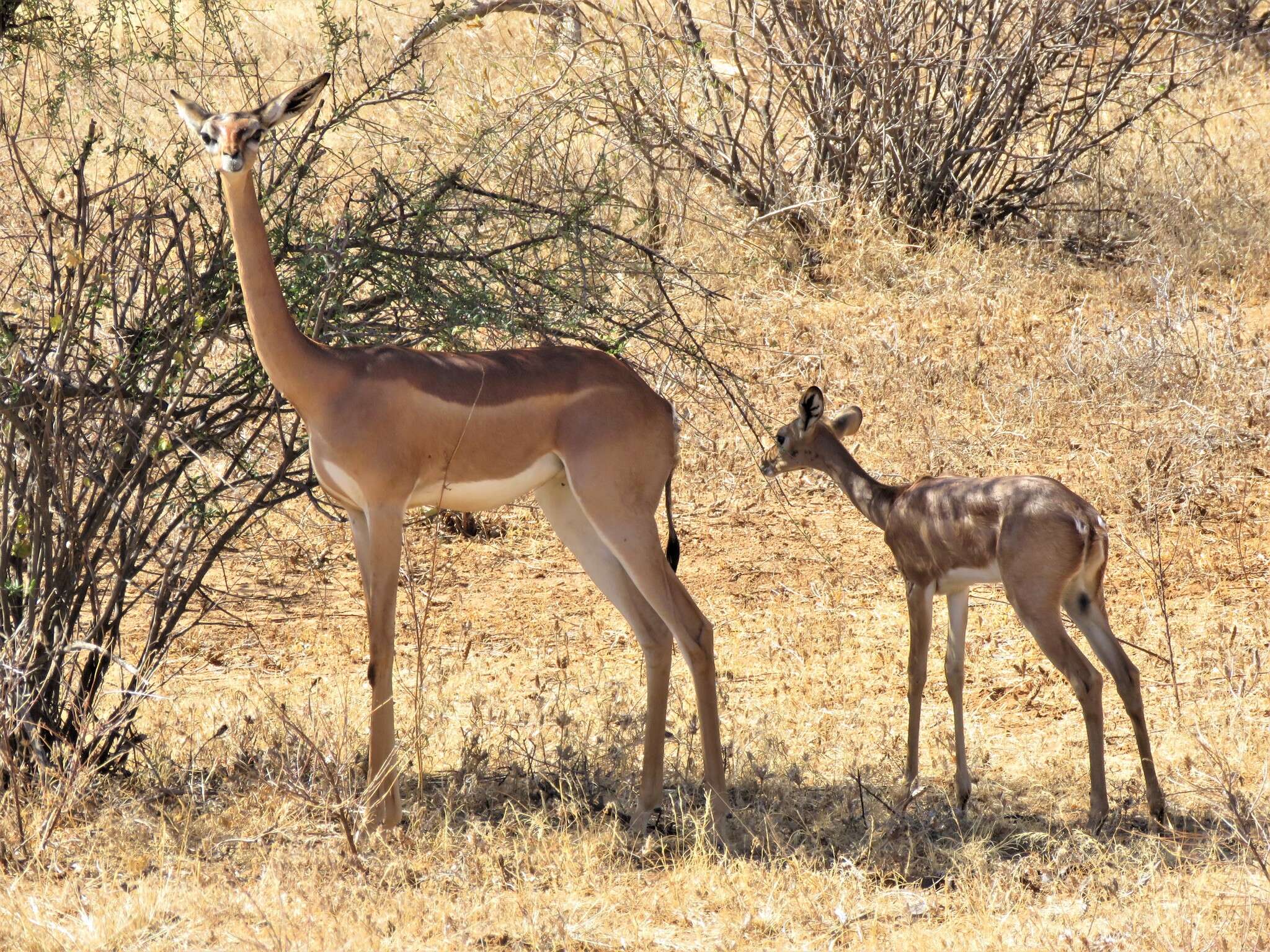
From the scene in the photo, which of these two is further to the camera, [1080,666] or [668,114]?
[668,114]

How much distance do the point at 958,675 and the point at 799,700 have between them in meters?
1.05

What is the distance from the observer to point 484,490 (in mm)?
5055

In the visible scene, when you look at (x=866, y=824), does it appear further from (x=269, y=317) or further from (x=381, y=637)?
(x=269, y=317)

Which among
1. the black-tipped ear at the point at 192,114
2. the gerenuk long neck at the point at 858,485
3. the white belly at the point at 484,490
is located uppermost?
the black-tipped ear at the point at 192,114

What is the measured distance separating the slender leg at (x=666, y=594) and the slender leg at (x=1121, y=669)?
130cm

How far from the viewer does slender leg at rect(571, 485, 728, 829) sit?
16.9 feet

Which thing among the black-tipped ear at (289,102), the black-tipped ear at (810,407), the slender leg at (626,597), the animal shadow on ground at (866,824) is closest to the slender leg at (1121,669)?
the animal shadow on ground at (866,824)

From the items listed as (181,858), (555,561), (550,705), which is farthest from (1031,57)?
(181,858)

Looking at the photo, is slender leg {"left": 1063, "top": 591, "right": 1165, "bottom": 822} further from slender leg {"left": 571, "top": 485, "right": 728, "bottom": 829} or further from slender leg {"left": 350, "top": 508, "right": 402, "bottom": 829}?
slender leg {"left": 350, "top": 508, "right": 402, "bottom": 829}

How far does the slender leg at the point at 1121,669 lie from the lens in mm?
5289

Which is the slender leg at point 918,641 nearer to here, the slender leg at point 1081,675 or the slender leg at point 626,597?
the slender leg at point 1081,675

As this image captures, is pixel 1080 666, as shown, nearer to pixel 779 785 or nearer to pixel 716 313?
pixel 779 785

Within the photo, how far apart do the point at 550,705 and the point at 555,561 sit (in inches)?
81.5

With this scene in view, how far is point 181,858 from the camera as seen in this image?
4762 millimetres
